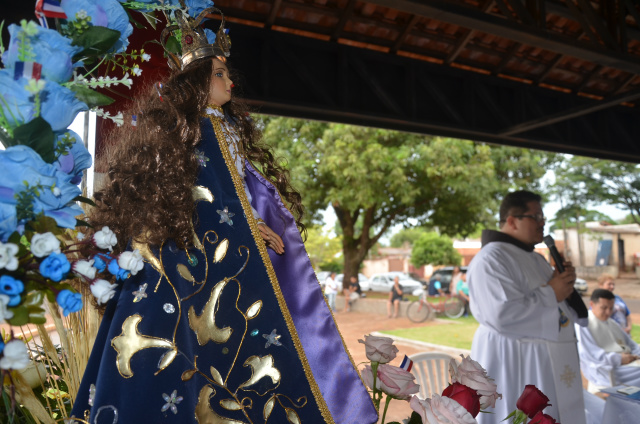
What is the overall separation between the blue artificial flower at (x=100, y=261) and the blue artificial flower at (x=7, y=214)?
14cm

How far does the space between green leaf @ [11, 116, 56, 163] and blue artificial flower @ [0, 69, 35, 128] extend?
26mm

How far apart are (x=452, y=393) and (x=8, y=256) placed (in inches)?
30.5

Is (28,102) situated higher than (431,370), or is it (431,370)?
(28,102)

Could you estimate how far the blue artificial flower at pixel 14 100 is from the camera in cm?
79

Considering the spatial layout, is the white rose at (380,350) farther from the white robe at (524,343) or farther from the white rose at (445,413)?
the white robe at (524,343)

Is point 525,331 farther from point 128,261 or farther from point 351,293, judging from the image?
point 351,293

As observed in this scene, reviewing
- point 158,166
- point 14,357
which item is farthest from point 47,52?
point 158,166

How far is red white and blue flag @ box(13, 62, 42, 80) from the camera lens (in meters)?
0.81

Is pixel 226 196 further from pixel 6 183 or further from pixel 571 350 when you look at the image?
pixel 571 350

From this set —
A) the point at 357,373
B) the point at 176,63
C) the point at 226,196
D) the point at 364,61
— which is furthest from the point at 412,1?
the point at 357,373

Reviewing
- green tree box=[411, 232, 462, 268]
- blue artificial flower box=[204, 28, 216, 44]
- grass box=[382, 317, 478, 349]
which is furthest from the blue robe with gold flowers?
green tree box=[411, 232, 462, 268]

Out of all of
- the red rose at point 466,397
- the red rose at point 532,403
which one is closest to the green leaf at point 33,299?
the red rose at point 466,397

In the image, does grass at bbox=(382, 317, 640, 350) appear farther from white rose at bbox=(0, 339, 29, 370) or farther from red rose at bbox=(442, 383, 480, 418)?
white rose at bbox=(0, 339, 29, 370)

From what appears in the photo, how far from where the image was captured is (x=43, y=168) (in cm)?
78
